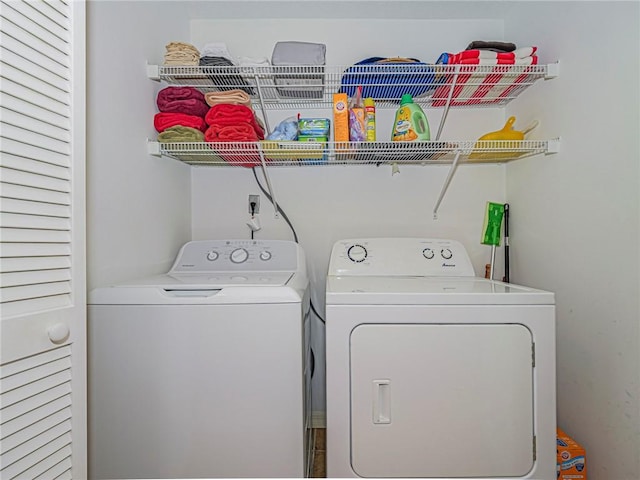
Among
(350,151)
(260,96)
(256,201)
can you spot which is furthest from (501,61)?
(256,201)

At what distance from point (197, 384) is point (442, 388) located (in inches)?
31.2

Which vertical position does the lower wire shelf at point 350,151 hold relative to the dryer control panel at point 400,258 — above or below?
above

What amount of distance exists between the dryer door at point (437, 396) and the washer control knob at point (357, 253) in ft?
2.20

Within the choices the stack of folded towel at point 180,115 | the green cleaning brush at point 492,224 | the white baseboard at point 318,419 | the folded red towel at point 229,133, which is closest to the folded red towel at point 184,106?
the stack of folded towel at point 180,115

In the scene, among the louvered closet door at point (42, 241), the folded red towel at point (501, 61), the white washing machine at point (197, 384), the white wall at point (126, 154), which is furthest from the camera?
the folded red towel at point (501, 61)

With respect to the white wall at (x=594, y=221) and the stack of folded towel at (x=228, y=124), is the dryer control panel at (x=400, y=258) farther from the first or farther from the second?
the stack of folded towel at (x=228, y=124)

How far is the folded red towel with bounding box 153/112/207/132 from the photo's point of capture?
5.90 feet

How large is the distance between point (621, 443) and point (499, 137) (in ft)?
4.22

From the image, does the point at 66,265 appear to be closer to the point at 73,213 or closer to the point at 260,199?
the point at 73,213

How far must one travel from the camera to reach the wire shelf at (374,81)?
5.90 ft

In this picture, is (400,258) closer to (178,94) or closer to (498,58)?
(498,58)

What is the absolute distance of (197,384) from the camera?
4.21ft

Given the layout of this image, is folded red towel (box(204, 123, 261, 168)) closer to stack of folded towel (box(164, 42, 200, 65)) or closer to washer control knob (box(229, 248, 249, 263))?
stack of folded towel (box(164, 42, 200, 65))

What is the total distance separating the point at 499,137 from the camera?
188 cm
